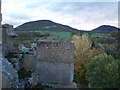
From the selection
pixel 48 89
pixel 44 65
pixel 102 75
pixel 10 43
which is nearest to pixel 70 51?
pixel 44 65

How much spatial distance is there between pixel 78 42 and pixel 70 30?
16.8 metres

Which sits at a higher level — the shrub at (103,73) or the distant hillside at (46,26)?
the distant hillside at (46,26)

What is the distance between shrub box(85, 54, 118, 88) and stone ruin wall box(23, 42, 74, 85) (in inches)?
217

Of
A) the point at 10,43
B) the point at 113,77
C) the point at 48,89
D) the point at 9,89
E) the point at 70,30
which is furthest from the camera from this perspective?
the point at 70,30

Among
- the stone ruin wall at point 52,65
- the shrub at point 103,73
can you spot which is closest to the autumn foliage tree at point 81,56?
the shrub at point 103,73

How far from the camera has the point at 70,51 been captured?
7.00m

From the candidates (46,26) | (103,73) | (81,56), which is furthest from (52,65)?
(46,26)

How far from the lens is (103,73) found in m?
11.6

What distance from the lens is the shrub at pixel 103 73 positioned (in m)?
11.4

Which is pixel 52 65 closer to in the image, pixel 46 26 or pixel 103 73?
pixel 103 73

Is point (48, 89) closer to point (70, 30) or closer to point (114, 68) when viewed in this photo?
point (114, 68)

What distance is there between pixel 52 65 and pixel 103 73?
6.40 m

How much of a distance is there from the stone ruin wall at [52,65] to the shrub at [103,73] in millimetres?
5507

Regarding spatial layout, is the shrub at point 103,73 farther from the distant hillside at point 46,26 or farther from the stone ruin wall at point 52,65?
the distant hillside at point 46,26
